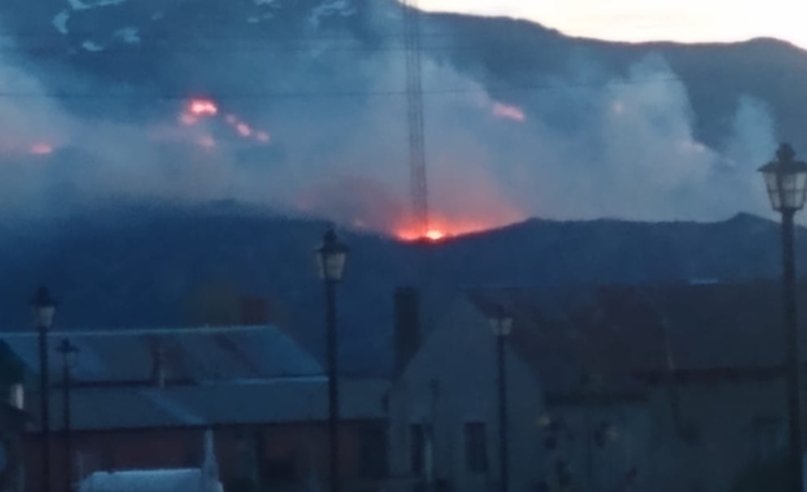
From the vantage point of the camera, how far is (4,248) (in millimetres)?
104250

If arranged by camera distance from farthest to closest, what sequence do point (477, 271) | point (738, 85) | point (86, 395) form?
point (738, 85) → point (477, 271) → point (86, 395)

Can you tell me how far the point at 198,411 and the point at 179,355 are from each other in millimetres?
7913

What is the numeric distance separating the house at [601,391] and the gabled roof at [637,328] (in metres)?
0.05

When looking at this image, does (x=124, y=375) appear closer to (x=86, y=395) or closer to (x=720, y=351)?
(x=86, y=395)

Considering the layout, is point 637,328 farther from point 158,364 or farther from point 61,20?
point 61,20

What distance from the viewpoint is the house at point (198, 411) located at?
54.2m

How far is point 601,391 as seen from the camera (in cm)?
4638


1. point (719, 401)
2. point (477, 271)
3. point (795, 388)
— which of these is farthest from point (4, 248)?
point (795, 388)

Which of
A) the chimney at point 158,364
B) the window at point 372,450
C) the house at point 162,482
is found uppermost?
the chimney at point 158,364

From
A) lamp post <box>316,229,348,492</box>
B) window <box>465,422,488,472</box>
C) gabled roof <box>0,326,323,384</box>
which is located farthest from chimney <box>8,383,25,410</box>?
lamp post <box>316,229,348,492</box>

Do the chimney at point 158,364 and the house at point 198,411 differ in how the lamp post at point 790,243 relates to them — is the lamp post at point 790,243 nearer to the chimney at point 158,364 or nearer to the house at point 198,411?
the house at point 198,411

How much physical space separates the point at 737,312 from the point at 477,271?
125 ft

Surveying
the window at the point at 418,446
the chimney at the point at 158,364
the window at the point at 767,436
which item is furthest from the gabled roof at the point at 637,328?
the chimney at the point at 158,364

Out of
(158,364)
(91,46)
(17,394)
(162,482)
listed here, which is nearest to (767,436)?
(162,482)
